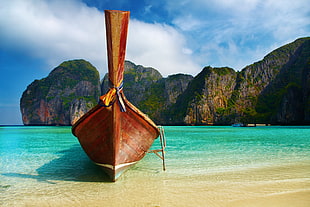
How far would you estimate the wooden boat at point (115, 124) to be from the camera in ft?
A: 15.1

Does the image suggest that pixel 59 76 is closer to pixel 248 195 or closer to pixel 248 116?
pixel 248 116

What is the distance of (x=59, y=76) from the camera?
167375 millimetres

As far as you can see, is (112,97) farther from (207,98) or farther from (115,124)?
(207,98)

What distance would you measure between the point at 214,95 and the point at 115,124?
127041mm

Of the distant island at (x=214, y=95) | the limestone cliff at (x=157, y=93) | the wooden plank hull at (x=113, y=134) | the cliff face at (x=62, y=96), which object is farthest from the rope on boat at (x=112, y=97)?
the limestone cliff at (x=157, y=93)

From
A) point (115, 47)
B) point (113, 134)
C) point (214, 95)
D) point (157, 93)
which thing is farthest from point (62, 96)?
point (115, 47)

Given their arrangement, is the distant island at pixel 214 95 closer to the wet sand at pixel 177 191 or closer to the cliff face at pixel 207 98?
the cliff face at pixel 207 98

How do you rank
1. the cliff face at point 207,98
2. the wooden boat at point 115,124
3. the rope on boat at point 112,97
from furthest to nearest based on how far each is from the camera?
the cliff face at point 207,98, the rope on boat at point 112,97, the wooden boat at point 115,124

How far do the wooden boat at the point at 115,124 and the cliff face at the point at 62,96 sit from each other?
5128 inches

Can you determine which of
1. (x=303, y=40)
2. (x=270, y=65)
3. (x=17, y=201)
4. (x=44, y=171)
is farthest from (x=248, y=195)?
(x=303, y=40)

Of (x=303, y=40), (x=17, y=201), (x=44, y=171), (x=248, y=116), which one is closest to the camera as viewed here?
(x=17, y=201)

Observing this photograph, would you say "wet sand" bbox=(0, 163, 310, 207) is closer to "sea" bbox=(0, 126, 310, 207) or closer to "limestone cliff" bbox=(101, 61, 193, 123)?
"sea" bbox=(0, 126, 310, 207)

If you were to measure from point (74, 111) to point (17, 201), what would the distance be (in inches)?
5429

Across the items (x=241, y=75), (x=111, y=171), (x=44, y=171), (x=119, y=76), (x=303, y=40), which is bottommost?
(x=44, y=171)
